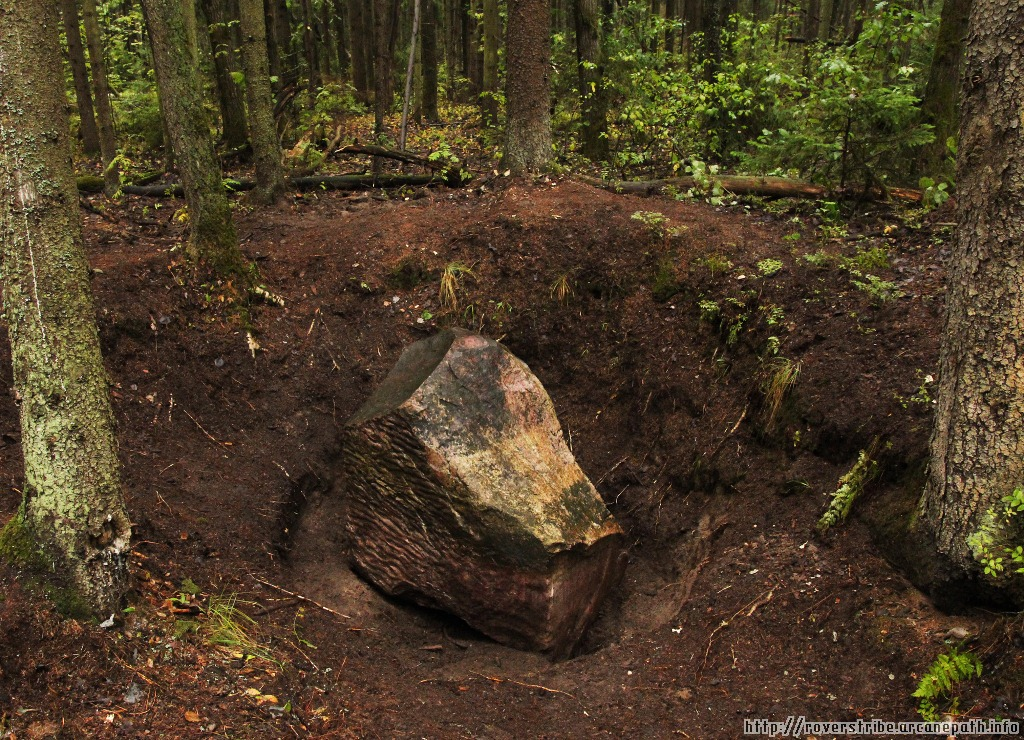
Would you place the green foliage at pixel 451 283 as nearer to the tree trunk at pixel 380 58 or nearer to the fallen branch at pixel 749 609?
the fallen branch at pixel 749 609

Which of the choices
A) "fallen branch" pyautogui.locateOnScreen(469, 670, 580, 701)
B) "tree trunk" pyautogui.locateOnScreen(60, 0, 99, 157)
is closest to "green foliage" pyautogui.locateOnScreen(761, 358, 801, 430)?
"fallen branch" pyautogui.locateOnScreen(469, 670, 580, 701)

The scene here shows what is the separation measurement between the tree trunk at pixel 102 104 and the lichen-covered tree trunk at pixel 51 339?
6565mm

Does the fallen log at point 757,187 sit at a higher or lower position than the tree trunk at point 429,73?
lower

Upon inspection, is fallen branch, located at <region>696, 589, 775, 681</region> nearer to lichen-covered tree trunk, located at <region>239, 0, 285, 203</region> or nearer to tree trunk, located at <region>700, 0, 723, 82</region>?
lichen-covered tree trunk, located at <region>239, 0, 285, 203</region>

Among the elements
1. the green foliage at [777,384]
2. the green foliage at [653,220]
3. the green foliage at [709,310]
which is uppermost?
the green foliage at [653,220]

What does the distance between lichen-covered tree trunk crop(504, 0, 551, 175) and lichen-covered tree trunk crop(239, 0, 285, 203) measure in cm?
301

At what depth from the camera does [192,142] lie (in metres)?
6.80

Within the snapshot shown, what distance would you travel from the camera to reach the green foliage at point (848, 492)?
4855 mm

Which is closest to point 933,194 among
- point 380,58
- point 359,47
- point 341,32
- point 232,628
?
point 232,628

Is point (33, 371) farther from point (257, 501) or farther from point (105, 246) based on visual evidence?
point (105, 246)

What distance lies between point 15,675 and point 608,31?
12.3 metres

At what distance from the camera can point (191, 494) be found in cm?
575

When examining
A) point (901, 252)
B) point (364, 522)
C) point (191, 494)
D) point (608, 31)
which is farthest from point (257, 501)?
point (608, 31)

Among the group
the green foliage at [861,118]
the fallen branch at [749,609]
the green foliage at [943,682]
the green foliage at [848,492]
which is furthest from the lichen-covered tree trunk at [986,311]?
the green foliage at [861,118]
